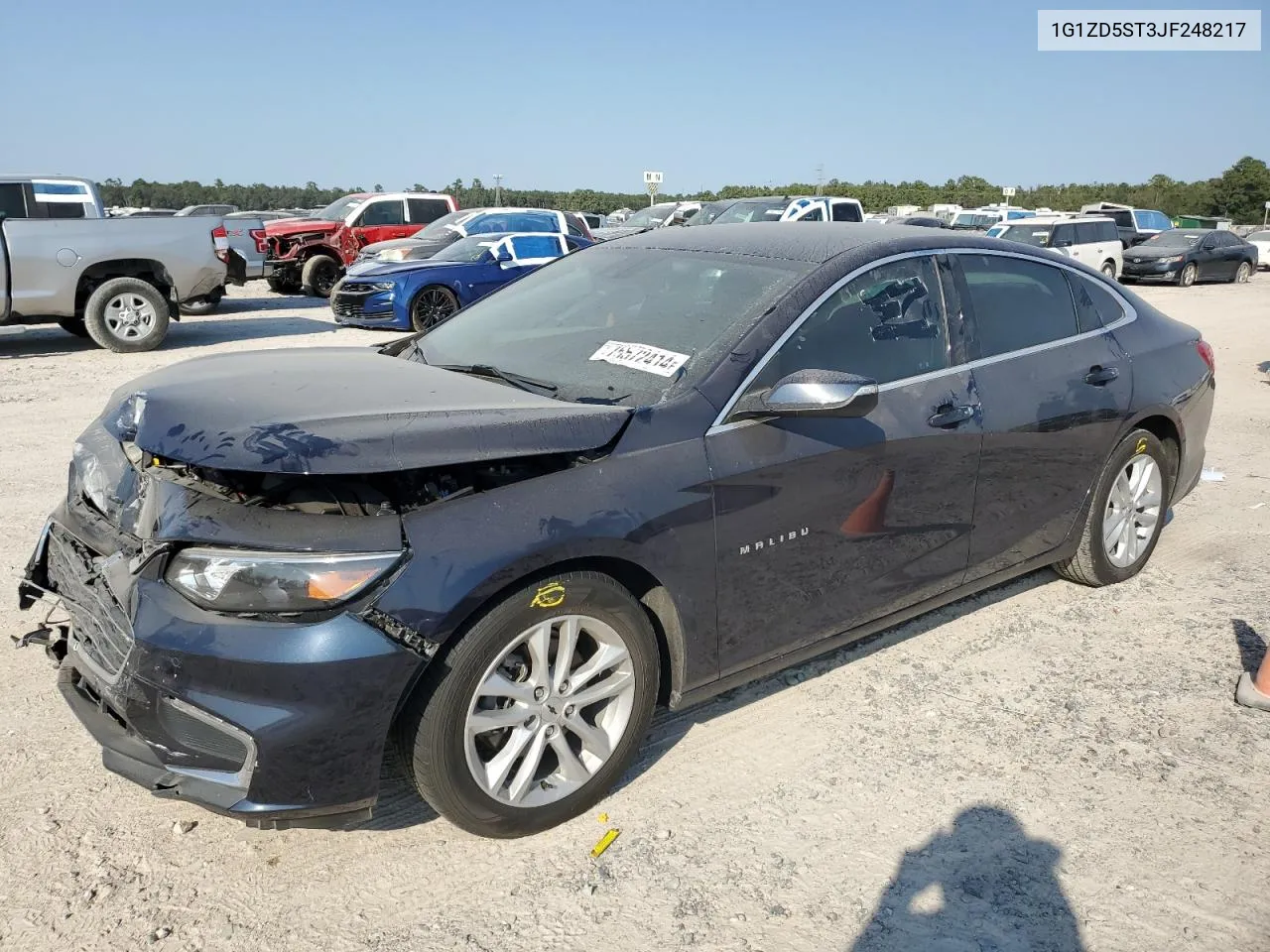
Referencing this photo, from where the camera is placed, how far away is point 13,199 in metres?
11.4

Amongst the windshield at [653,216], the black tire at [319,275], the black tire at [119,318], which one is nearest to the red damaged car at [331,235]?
the black tire at [319,275]

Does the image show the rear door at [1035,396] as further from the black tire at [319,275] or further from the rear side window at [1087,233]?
the rear side window at [1087,233]

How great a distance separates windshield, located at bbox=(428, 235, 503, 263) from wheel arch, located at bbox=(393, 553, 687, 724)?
10812 mm

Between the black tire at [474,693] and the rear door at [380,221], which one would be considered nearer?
the black tire at [474,693]

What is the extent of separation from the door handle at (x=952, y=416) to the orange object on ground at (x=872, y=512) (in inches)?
11.6

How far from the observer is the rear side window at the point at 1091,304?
4355 mm

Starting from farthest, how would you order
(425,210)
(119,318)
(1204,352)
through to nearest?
1. (425,210)
2. (119,318)
3. (1204,352)

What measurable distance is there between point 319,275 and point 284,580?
17066mm

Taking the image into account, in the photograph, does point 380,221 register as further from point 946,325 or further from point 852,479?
point 852,479

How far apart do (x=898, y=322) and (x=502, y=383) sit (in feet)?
4.72

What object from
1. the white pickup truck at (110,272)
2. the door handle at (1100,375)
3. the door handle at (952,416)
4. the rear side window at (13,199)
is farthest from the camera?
the rear side window at (13,199)

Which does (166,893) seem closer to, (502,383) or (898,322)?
(502,383)

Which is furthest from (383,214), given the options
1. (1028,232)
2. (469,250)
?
(1028,232)

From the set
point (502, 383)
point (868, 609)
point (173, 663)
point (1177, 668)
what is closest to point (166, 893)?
point (173, 663)
